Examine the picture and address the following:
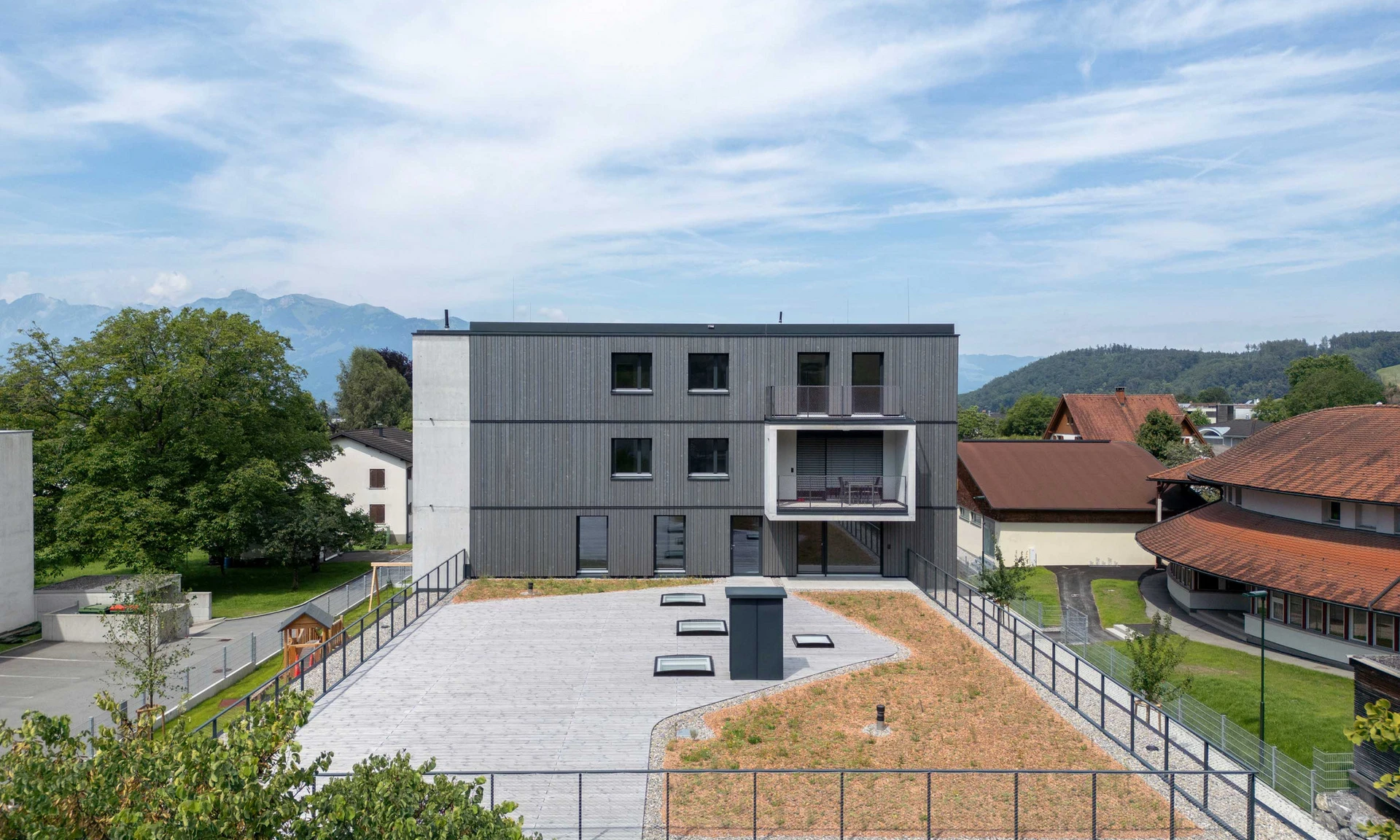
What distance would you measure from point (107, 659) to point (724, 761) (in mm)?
Answer: 20187

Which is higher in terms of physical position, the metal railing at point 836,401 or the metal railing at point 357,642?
the metal railing at point 836,401

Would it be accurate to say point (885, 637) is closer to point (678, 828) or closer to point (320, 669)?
point (678, 828)

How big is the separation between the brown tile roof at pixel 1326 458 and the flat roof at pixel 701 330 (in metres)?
11.4

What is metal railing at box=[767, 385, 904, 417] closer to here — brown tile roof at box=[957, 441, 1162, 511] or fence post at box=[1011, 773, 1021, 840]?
brown tile roof at box=[957, 441, 1162, 511]

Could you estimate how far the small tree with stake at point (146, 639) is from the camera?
1731 cm

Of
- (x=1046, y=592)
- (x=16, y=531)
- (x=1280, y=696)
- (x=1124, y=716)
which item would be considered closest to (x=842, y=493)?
(x=1046, y=592)

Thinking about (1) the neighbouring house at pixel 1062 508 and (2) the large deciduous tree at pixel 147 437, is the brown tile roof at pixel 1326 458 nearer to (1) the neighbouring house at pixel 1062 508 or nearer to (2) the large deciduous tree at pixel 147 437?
(1) the neighbouring house at pixel 1062 508

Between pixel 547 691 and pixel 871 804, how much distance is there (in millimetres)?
6851

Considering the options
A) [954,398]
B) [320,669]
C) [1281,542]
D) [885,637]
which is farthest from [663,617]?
[1281,542]

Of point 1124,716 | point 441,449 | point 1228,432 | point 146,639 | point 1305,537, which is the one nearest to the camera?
point 1124,716

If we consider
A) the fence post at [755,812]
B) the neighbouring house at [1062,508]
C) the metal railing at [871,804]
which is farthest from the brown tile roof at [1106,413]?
the fence post at [755,812]

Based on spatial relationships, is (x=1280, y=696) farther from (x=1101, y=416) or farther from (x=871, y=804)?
(x=1101, y=416)

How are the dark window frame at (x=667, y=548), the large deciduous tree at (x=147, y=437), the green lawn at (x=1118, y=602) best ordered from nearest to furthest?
1. the dark window frame at (x=667, y=548)
2. the green lawn at (x=1118, y=602)
3. the large deciduous tree at (x=147, y=437)

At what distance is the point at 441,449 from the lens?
2486 cm
